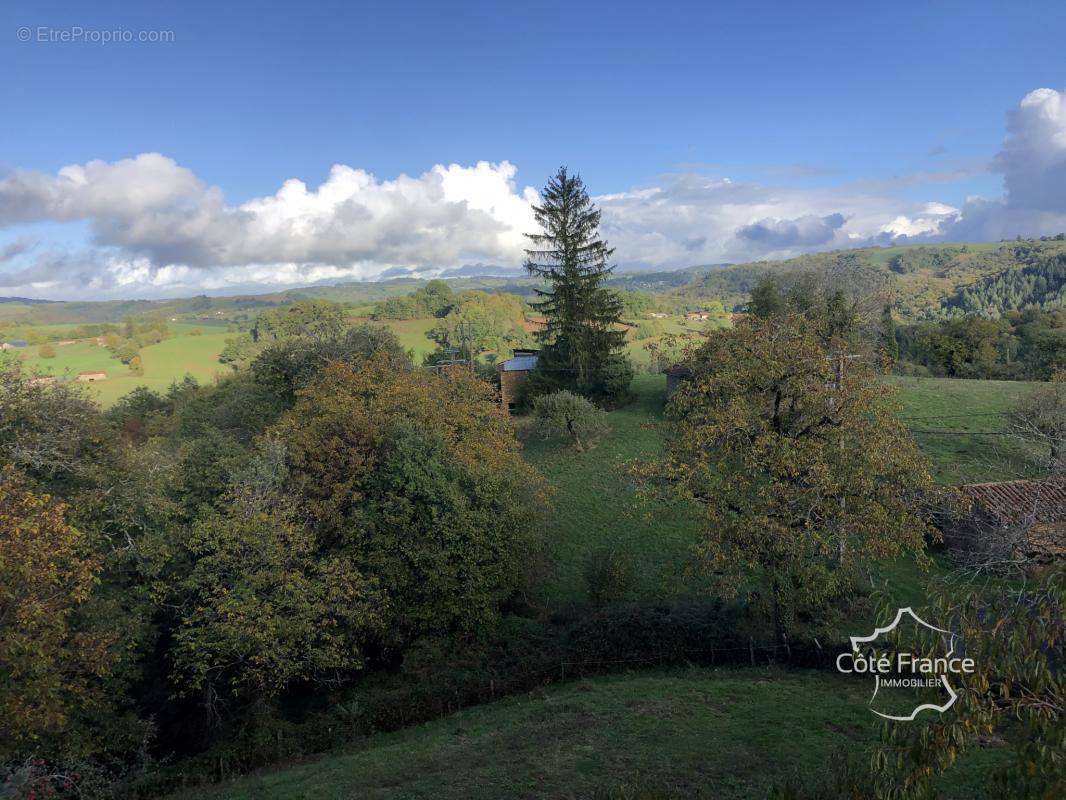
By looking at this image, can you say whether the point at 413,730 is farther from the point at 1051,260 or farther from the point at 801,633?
the point at 1051,260

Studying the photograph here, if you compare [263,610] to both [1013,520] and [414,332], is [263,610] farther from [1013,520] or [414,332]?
[414,332]

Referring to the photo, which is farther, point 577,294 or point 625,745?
point 577,294

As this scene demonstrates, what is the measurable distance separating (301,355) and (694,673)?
30.6m

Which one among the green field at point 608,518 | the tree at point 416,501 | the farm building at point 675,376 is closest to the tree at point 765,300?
the farm building at point 675,376

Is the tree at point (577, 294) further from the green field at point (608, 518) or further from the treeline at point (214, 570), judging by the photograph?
the treeline at point (214, 570)

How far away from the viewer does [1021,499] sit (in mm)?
21578

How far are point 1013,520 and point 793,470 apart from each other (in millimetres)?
9064

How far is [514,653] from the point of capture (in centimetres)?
1747

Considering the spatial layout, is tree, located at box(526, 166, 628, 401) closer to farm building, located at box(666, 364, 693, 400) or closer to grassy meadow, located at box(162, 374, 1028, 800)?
farm building, located at box(666, 364, 693, 400)

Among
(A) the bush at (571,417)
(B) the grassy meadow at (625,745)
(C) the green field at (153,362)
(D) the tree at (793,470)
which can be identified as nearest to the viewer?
(B) the grassy meadow at (625,745)

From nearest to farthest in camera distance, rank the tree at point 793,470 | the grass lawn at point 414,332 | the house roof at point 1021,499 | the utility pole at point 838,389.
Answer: the tree at point 793,470
the utility pole at point 838,389
the house roof at point 1021,499
the grass lawn at point 414,332

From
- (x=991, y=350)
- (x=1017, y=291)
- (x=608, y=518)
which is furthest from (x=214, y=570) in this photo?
(x=1017, y=291)

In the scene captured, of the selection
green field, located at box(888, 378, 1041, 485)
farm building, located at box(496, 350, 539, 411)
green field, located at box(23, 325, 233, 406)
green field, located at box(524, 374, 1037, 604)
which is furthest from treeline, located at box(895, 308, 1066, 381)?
green field, located at box(23, 325, 233, 406)

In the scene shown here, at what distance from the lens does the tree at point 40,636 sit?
1170 centimetres
